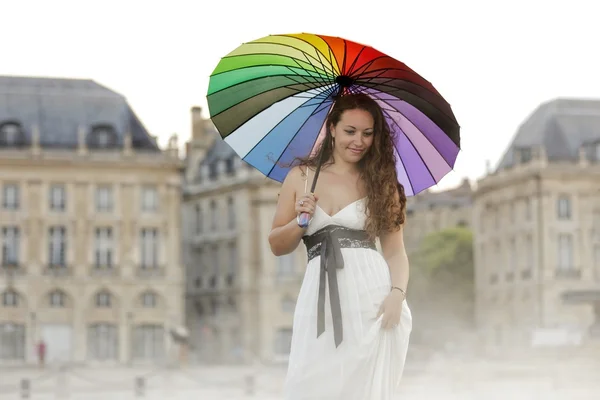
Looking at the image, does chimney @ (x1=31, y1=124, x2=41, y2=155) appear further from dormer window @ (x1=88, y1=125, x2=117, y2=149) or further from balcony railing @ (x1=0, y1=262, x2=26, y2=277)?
balcony railing @ (x1=0, y1=262, x2=26, y2=277)

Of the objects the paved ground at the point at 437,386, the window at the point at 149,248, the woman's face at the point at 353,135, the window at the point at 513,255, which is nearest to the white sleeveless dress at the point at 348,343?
the woman's face at the point at 353,135

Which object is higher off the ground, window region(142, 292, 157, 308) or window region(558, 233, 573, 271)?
window region(558, 233, 573, 271)

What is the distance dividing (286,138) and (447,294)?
81.2 meters

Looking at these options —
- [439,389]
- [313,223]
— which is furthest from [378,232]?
[439,389]

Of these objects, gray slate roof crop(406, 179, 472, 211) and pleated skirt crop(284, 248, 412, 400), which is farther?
gray slate roof crop(406, 179, 472, 211)

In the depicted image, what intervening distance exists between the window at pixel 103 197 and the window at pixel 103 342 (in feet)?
20.2

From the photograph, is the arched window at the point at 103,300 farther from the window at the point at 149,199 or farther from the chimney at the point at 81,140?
the chimney at the point at 81,140

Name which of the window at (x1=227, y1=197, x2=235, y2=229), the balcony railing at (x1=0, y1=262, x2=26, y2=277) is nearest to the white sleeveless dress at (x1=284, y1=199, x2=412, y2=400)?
the balcony railing at (x1=0, y1=262, x2=26, y2=277)

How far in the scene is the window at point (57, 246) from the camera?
73062 mm

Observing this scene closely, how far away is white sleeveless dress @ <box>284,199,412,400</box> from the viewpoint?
7160 mm

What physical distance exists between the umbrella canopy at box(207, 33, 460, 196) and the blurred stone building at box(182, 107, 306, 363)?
223ft

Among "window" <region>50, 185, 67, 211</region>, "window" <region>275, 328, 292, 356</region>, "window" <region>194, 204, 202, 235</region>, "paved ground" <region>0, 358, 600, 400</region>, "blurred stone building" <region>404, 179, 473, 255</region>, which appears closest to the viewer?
"paved ground" <region>0, 358, 600, 400</region>

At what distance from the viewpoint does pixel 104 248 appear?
74.2 m

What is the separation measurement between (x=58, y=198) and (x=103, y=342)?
7.49 meters
